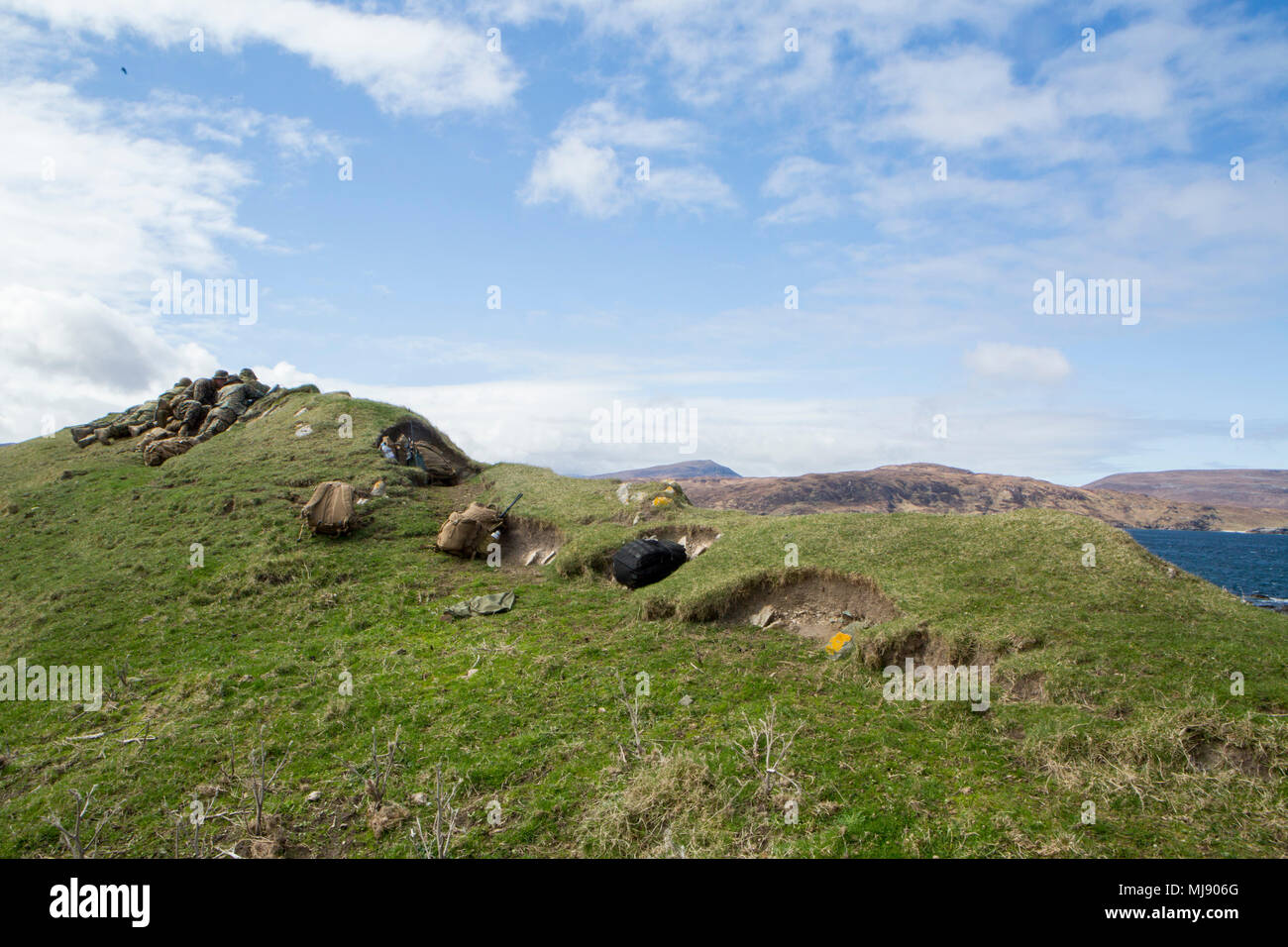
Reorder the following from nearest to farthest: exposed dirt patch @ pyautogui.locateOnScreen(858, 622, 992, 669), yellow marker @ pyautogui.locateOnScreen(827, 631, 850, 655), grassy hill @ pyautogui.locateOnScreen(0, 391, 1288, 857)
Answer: grassy hill @ pyautogui.locateOnScreen(0, 391, 1288, 857) → exposed dirt patch @ pyautogui.locateOnScreen(858, 622, 992, 669) → yellow marker @ pyautogui.locateOnScreen(827, 631, 850, 655)

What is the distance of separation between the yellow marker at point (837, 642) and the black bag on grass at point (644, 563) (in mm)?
6334

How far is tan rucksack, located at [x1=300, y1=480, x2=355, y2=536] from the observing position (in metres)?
24.1

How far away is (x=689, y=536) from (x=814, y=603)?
690 centimetres

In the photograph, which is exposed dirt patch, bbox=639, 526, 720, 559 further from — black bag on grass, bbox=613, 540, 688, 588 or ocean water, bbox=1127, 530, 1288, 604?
ocean water, bbox=1127, 530, 1288, 604

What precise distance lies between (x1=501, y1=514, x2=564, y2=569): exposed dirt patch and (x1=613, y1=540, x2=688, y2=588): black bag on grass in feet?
14.3

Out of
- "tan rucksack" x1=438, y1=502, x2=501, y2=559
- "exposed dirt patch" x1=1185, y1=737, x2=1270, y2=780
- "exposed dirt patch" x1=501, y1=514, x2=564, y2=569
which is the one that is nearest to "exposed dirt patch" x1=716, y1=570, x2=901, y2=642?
"exposed dirt patch" x1=1185, y1=737, x2=1270, y2=780

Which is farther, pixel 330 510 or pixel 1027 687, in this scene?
pixel 330 510

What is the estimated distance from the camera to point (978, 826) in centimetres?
822

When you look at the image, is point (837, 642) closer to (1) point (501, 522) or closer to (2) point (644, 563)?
(2) point (644, 563)

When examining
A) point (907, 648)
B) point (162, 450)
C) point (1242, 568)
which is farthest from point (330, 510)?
point (1242, 568)

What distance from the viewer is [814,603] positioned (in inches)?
677

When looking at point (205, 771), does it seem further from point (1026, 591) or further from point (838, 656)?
point (1026, 591)
